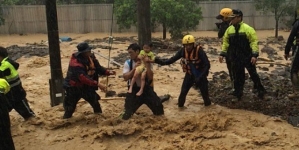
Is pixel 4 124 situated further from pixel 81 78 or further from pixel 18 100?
pixel 18 100

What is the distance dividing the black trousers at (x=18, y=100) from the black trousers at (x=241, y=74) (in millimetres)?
4364

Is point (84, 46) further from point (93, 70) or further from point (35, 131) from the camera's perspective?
point (35, 131)

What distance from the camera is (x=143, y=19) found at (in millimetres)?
8992

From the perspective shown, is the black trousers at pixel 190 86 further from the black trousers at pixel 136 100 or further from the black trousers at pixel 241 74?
the black trousers at pixel 136 100

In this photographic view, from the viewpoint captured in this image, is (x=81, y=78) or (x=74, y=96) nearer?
(x=81, y=78)

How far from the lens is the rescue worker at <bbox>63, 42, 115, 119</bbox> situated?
6.33 metres

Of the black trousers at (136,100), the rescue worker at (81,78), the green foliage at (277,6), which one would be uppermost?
the green foliage at (277,6)

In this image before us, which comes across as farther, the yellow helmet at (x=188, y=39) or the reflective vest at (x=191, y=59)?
the reflective vest at (x=191, y=59)

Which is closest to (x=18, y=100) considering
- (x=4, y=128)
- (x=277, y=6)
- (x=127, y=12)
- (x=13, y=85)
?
(x=13, y=85)

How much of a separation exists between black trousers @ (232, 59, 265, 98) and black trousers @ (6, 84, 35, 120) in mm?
4364

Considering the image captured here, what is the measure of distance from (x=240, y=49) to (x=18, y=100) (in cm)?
461

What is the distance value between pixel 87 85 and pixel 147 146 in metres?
1.66

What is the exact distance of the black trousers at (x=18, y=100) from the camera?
677cm

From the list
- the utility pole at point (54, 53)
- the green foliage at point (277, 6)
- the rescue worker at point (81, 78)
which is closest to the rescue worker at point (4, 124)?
the rescue worker at point (81, 78)
